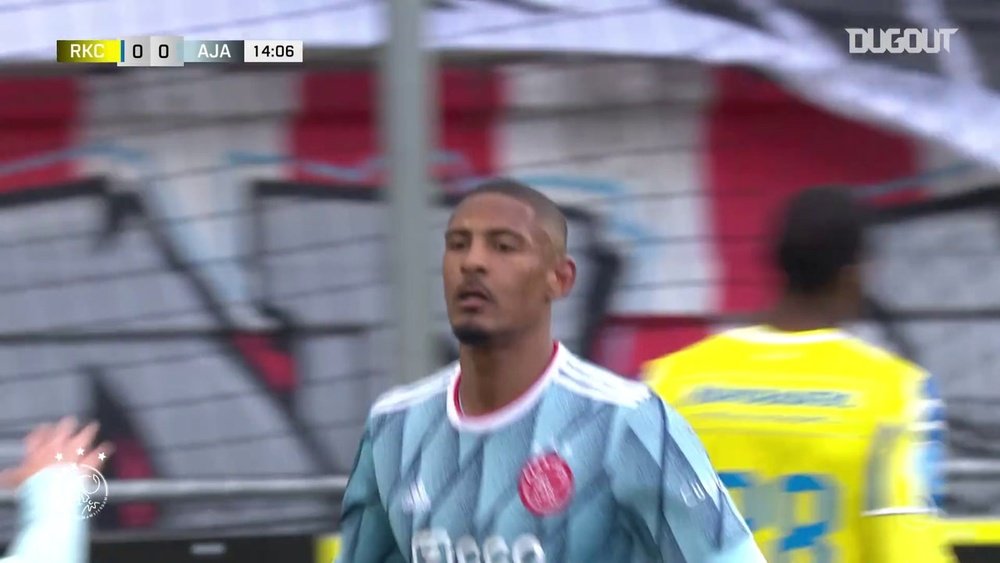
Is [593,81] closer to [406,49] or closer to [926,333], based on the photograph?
[406,49]

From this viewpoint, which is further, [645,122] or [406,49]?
[645,122]

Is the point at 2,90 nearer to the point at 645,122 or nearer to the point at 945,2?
the point at 645,122

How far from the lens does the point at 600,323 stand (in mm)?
4953

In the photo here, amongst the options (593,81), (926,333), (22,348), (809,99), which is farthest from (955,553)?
(22,348)

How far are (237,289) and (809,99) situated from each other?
1674 millimetres

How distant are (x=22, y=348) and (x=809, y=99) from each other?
229 cm

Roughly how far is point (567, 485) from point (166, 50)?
276 centimetres

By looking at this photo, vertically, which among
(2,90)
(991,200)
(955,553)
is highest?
(2,90)

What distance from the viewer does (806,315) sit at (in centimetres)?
305

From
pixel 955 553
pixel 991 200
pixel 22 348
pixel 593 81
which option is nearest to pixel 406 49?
pixel 593 81

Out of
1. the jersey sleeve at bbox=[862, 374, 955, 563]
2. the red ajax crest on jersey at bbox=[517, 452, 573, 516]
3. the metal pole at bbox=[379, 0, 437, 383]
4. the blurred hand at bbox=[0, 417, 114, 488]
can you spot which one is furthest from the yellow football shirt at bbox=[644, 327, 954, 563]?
the metal pole at bbox=[379, 0, 437, 383]

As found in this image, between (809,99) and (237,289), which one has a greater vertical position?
(809,99)

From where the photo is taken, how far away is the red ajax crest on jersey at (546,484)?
2445 millimetres

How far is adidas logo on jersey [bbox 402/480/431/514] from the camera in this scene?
2.56m
